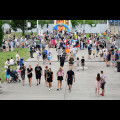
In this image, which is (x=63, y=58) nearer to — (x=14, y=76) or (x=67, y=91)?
(x=14, y=76)

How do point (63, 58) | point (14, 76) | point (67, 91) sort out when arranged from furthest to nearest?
point (63, 58) → point (14, 76) → point (67, 91)

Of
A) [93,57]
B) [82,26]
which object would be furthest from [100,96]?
[82,26]

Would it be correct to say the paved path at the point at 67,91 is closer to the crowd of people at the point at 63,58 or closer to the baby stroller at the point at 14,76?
the crowd of people at the point at 63,58

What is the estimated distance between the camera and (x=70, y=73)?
64.1 ft

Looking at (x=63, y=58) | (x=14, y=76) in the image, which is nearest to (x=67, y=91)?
(x=14, y=76)

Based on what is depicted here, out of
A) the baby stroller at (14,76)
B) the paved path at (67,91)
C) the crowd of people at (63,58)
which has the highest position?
the crowd of people at (63,58)

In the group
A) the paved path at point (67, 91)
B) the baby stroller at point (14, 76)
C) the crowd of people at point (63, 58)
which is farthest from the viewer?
the baby stroller at point (14, 76)

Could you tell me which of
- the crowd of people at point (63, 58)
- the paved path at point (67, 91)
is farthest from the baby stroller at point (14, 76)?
the paved path at point (67, 91)
